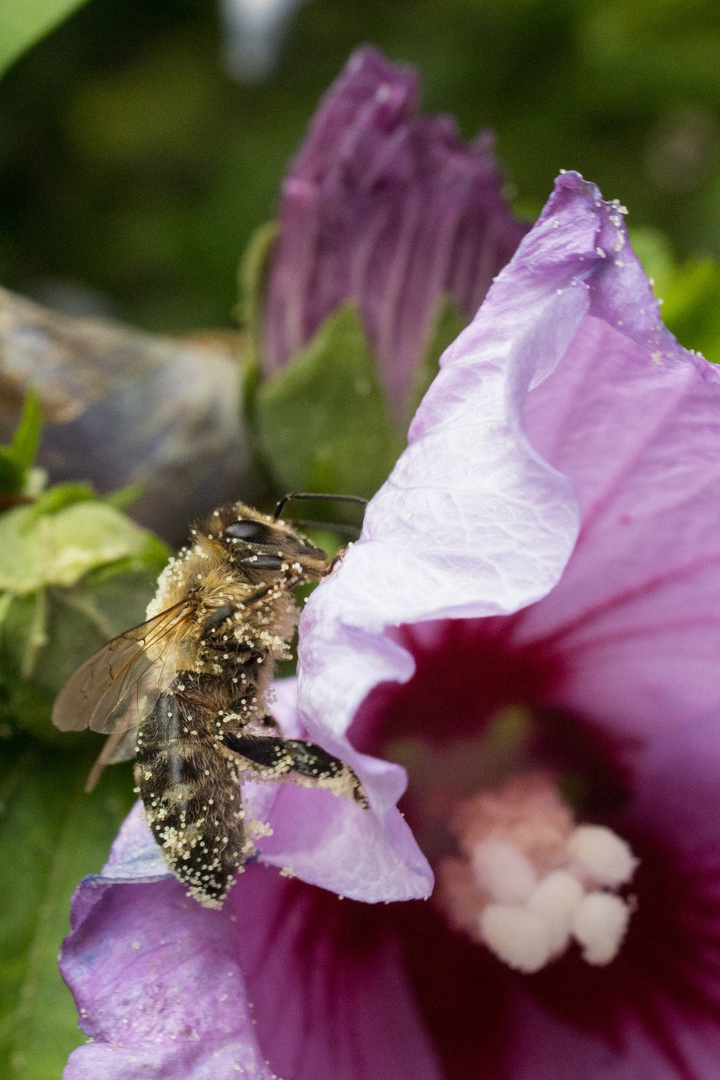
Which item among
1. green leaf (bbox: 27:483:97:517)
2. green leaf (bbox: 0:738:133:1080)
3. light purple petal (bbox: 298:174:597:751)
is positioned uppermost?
light purple petal (bbox: 298:174:597:751)

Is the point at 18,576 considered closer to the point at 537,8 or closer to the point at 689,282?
the point at 689,282

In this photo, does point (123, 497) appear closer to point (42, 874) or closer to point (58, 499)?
point (58, 499)

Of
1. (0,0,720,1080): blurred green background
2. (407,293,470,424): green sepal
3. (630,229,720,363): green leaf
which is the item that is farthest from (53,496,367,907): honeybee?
(0,0,720,1080): blurred green background

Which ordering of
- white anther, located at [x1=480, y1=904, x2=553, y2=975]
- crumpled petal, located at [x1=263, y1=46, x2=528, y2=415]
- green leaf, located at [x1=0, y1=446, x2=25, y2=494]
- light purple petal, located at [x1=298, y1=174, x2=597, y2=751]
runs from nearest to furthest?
light purple petal, located at [x1=298, y1=174, x2=597, y2=751] → white anther, located at [x1=480, y1=904, x2=553, y2=975] → green leaf, located at [x1=0, y1=446, x2=25, y2=494] → crumpled petal, located at [x1=263, y1=46, x2=528, y2=415]

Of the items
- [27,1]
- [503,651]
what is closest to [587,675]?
[503,651]

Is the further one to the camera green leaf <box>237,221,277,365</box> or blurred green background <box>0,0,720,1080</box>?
blurred green background <box>0,0,720,1080</box>

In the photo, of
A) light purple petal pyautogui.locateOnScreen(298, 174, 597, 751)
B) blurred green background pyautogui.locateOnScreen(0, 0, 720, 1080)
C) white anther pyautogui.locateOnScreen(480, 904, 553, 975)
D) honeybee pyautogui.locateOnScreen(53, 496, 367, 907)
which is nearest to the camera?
light purple petal pyautogui.locateOnScreen(298, 174, 597, 751)

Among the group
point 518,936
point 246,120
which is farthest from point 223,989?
point 246,120

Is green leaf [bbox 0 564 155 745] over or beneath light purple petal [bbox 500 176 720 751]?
beneath

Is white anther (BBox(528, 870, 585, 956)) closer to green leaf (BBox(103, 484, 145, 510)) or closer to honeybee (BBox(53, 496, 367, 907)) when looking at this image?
honeybee (BBox(53, 496, 367, 907))
